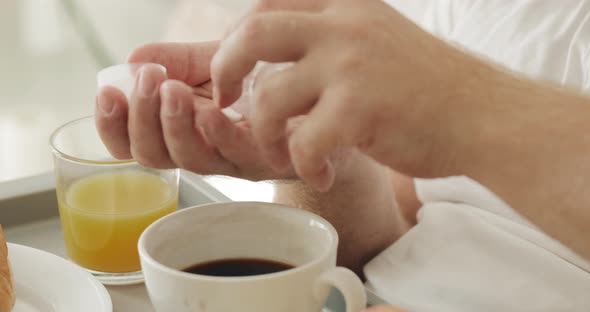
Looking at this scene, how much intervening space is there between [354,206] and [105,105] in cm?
31

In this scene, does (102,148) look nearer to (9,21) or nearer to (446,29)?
(446,29)

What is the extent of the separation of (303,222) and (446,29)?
0.50 meters

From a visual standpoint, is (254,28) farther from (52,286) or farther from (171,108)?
(52,286)

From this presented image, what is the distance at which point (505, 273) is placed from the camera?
71cm

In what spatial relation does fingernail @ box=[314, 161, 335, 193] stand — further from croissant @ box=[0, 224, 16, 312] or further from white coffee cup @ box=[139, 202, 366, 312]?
croissant @ box=[0, 224, 16, 312]

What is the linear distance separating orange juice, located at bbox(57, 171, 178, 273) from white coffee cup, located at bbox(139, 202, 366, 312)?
0.14m

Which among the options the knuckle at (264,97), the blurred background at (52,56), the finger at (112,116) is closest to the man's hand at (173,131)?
the finger at (112,116)

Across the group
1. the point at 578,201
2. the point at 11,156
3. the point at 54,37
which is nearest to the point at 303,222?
the point at 578,201

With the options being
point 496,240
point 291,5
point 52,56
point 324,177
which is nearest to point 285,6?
Answer: point 291,5

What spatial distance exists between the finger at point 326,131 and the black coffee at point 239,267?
0.13 m

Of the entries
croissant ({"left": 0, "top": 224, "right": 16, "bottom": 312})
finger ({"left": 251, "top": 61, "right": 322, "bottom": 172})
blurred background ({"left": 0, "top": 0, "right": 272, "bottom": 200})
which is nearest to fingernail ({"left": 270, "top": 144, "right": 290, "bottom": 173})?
finger ({"left": 251, "top": 61, "right": 322, "bottom": 172})

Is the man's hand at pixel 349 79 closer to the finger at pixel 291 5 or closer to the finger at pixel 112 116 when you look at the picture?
the finger at pixel 291 5

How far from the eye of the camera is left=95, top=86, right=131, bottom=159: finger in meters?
0.61

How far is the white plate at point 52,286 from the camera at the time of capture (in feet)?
2.11
